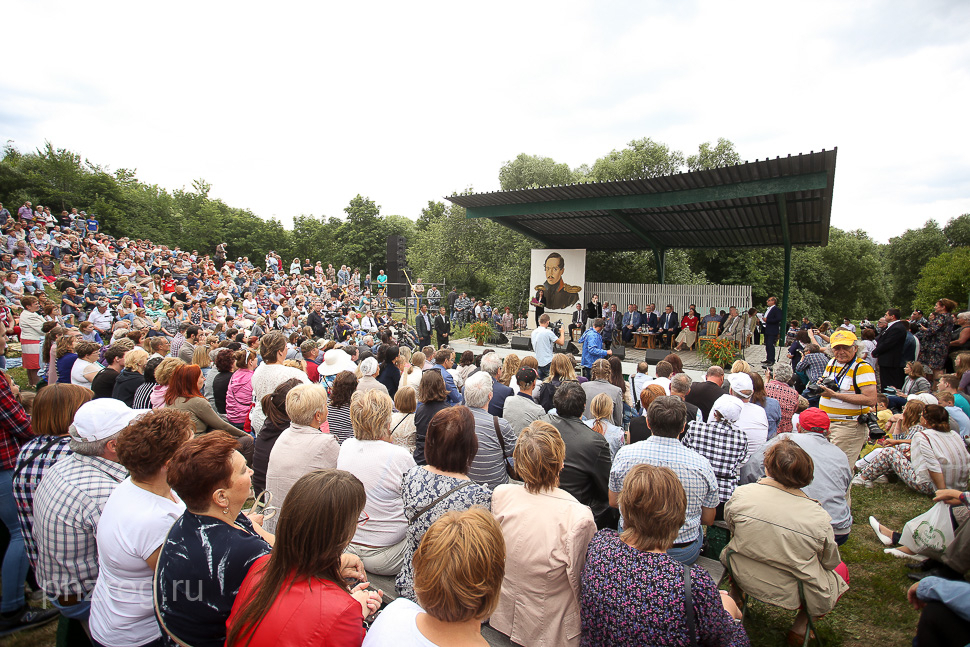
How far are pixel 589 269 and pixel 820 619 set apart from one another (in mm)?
18542

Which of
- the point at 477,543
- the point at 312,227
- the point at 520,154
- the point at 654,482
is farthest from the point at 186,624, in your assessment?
the point at 312,227

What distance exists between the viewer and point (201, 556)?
1.60m

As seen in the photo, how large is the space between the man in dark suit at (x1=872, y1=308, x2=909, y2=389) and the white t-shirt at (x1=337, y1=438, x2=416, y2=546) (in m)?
8.67

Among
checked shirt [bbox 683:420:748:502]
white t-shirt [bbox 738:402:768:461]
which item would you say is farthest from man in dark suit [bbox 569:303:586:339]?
checked shirt [bbox 683:420:748:502]

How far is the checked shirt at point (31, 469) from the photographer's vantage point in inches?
97.1

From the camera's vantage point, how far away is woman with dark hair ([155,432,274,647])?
5.22 feet

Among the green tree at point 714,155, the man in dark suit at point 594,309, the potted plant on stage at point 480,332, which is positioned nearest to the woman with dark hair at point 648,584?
the potted plant on stage at point 480,332

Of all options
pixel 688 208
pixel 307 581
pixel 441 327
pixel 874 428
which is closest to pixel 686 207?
pixel 688 208

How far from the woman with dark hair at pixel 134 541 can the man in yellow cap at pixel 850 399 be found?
18.2 feet

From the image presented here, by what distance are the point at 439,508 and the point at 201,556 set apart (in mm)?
921

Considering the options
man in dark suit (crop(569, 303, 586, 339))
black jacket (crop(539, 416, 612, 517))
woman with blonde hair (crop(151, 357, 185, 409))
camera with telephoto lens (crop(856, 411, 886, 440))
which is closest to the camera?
black jacket (crop(539, 416, 612, 517))

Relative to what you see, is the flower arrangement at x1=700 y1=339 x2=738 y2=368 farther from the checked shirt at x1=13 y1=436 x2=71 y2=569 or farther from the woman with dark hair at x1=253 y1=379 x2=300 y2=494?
the checked shirt at x1=13 y1=436 x2=71 y2=569

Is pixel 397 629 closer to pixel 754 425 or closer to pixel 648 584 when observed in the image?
pixel 648 584

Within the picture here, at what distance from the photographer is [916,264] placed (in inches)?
1491
